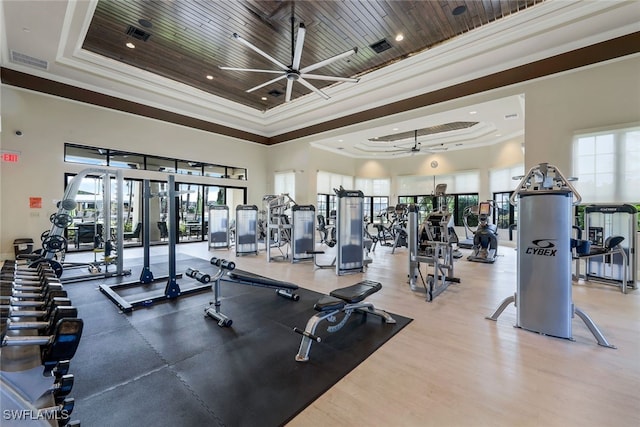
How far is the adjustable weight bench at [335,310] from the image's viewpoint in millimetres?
2330

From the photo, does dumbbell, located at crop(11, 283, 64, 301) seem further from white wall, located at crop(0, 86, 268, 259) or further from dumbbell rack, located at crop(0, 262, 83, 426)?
white wall, located at crop(0, 86, 268, 259)

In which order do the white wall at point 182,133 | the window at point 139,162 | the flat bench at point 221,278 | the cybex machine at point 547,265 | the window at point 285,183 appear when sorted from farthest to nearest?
the window at point 285,183 → the window at point 139,162 → the white wall at point 182,133 → the flat bench at point 221,278 → the cybex machine at point 547,265

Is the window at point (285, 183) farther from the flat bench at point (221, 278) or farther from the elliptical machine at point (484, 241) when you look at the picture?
the flat bench at point (221, 278)

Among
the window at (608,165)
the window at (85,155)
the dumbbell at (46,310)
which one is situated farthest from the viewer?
the window at (85,155)

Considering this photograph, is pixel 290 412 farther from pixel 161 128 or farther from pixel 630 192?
pixel 161 128

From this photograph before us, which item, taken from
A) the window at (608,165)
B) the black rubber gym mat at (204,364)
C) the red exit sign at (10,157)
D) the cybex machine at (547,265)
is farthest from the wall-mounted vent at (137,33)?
the window at (608,165)

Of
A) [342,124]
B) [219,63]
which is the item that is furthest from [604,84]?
[219,63]

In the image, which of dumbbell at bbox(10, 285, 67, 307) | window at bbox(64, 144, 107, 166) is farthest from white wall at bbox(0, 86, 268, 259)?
dumbbell at bbox(10, 285, 67, 307)

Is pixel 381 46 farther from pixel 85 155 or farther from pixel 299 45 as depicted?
pixel 85 155

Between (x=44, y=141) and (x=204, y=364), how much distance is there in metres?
8.40

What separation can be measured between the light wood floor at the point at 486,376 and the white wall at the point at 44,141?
841 cm

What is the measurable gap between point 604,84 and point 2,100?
523 inches

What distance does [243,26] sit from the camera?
546 centimetres

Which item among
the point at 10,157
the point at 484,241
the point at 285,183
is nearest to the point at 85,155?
the point at 10,157
